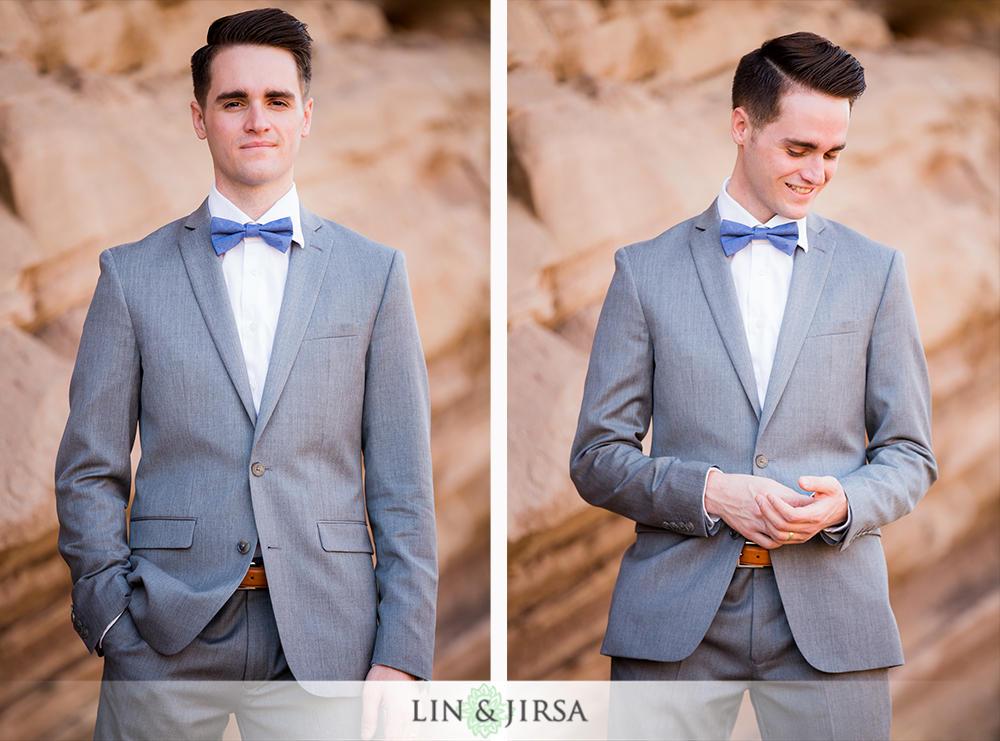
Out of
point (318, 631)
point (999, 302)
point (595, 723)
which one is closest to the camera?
point (318, 631)

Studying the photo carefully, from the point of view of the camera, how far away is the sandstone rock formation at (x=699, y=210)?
11.5 feet

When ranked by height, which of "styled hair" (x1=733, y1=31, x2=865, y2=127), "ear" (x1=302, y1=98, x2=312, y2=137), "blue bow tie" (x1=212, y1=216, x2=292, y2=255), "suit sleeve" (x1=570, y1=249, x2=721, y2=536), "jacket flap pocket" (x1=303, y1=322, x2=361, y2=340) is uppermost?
"styled hair" (x1=733, y1=31, x2=865, y2=127)

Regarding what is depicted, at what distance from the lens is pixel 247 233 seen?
2801 mm

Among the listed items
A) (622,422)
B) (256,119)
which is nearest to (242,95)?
(256,119)

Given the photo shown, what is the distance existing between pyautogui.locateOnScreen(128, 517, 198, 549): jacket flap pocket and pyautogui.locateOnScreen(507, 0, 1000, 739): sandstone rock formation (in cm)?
112

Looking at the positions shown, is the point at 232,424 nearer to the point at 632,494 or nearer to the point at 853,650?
the point at 632,494

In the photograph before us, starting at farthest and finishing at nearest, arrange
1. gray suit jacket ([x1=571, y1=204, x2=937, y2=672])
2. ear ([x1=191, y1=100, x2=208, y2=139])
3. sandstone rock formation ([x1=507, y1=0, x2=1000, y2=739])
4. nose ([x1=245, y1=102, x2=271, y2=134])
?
sandstone rock formation ([x1=507, y1=0, x2=1000, y2=739])
ear ([x1=191, y1=100, x2=208, y2=139])
nose ([x1=245, y1=102, x2=271, y2=134])
gray suit jacket ([x1=571, y1=204, x2=937, y2=672])

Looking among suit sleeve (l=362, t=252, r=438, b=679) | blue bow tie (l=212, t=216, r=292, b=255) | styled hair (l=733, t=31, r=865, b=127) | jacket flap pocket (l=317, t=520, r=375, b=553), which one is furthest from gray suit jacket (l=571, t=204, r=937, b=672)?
blue bow tie (l=212, t=216, r=292, b=255)

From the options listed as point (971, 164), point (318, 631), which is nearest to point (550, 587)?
point (318, 631)

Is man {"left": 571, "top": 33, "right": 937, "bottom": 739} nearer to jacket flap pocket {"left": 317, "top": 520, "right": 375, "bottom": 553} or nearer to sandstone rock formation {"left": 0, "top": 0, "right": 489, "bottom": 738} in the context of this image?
jacket flap pocket {"left": 317, "top": 520, "right": 375, "bottom": 553}

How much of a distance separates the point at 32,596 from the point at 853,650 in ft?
7.78

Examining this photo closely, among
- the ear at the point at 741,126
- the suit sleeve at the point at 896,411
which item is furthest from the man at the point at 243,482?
the suit sleeve at the point at 896,411

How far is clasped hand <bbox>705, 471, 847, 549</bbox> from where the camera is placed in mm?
2625

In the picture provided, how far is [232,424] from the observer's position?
2.69 metres
